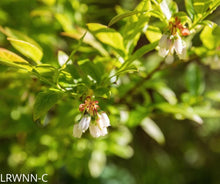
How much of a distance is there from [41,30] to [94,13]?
0.28 metres

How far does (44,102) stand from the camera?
0.62 meters

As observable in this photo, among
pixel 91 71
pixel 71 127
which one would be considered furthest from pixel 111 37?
pixel 71 127

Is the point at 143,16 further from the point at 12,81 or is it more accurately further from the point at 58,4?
the point at 58,4

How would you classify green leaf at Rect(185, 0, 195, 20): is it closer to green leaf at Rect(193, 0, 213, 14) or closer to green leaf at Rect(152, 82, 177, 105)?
green leaf at Rect(193, 0, 213, 14)

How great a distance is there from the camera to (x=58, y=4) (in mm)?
1316

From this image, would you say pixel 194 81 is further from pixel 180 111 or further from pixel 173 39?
pixel 173 39

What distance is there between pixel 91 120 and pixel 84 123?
36mm

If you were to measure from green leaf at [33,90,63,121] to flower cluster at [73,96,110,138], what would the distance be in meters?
0.07

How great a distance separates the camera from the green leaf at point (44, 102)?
0.61m

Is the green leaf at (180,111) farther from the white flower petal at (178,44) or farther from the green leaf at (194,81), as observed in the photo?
the white flower petal at (178,44)

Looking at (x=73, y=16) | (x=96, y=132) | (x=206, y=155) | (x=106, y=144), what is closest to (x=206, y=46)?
(x=96, y=132)

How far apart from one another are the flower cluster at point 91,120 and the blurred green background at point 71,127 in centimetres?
4

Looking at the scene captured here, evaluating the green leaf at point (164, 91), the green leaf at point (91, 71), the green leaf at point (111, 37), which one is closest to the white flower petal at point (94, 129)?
the green leaf at point (91, 71)

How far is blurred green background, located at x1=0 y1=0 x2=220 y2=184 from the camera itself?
107cm
